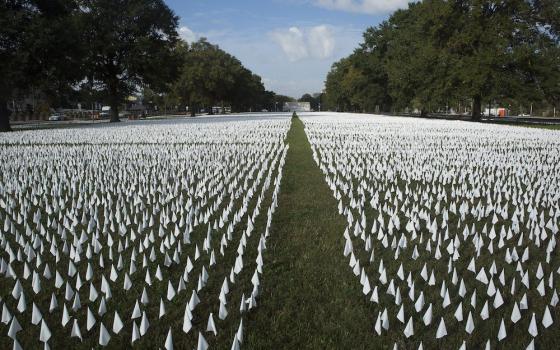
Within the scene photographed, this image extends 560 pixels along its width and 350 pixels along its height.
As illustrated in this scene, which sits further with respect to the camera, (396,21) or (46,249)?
(396,21)

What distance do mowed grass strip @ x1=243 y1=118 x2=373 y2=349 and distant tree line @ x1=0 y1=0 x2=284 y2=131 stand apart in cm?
2656

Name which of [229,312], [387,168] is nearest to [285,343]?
[229,312]

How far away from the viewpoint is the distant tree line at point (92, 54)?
26.8 m

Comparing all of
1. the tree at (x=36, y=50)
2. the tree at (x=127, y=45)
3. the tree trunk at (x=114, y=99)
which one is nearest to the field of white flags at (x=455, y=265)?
the tree at (x=36, y=50)

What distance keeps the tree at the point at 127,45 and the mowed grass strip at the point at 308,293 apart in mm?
41158

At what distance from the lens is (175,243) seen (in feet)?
16.9

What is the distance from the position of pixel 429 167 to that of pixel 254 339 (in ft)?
28.3

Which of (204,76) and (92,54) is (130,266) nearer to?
(92,54)

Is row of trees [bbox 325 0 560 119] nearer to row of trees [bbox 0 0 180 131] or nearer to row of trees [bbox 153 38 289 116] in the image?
row of trees [bbox 0 0 180 131]

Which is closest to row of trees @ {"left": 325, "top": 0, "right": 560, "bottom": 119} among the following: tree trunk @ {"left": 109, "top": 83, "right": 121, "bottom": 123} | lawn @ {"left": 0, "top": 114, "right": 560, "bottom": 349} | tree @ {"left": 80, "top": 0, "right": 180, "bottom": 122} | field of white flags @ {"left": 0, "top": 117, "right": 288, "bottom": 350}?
tree @ {"left": 80, "top": 0, "right": 180, "bottom": 122}

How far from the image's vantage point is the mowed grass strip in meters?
3.15

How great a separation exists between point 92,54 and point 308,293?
144ft

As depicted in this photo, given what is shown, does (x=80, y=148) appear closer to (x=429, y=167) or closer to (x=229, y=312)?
(x=429, y=167)

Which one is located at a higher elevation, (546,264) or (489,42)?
(489,42)
